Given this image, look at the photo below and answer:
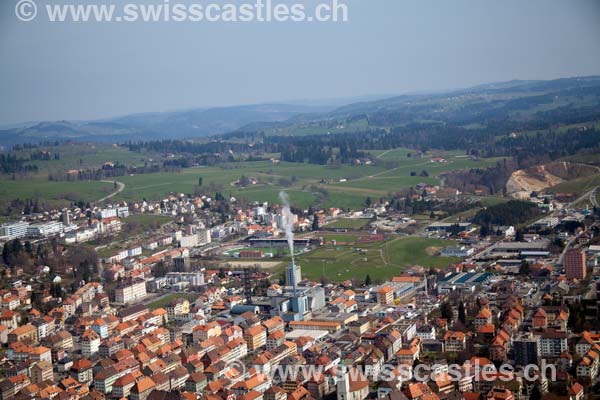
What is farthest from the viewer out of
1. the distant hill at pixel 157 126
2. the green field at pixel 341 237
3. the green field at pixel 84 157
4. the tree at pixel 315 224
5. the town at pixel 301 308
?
the distant hill at pixel 157 126

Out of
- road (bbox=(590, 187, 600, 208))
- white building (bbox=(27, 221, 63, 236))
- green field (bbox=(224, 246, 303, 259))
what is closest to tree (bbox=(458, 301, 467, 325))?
green field (bbox=(224, 246, 303, 259))

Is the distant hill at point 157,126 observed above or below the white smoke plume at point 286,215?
below

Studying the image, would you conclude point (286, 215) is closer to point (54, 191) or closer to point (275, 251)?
point (275, 251)

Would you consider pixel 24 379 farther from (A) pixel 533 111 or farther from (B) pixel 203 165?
(A) pixel 533 111

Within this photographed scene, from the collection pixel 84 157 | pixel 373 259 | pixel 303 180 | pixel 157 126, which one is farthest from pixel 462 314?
pixel 157 126

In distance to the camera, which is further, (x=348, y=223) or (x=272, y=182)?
(x=272, y=182)

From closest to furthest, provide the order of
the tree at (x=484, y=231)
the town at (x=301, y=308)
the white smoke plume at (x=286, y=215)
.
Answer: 1. the town at (x=301, y=308)
2. the tree at (x=484, y=231)
3. the white smoke plume at (x=286, y=215)

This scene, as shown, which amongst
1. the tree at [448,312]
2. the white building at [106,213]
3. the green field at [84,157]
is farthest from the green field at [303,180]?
the tree at [448,312]

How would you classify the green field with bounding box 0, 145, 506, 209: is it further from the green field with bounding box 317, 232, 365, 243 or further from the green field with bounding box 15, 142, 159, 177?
the green field with bounding box 317, 232, 365, 243

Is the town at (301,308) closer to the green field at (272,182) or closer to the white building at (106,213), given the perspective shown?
the white building at (106,213)
